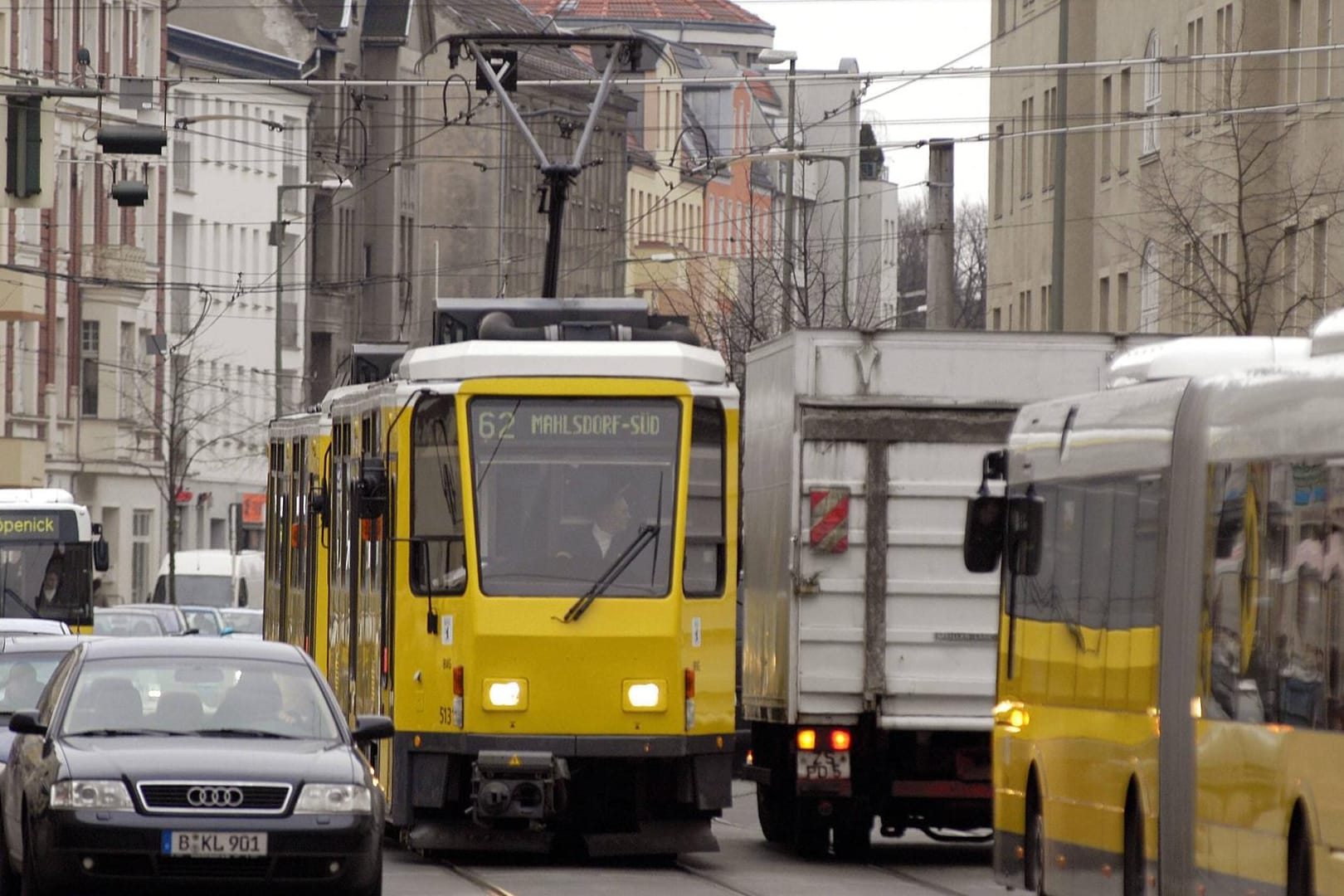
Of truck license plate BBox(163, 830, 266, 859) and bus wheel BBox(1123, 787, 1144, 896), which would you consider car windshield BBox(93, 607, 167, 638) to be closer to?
truck license plate BBox(163, 830, 266, 859)

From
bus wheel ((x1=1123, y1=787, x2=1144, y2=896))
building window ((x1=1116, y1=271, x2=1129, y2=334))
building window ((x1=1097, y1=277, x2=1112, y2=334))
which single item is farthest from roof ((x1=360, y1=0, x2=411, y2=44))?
bus wheel ((x1=1123, y1=787, x2=1144, y2=896))

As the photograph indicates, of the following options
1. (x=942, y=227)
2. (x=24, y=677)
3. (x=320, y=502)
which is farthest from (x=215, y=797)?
(x=942, y=227)

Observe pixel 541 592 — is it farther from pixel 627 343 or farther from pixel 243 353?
pixel 243 353

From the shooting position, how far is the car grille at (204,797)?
15.1 metres

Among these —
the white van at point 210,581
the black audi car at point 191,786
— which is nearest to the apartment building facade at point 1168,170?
the black audi car at point 191,786

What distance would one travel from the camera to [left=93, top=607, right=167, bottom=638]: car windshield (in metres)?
45.8

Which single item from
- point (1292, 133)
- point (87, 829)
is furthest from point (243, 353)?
point (87, 829)

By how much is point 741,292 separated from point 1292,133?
17.1 metres

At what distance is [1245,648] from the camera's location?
12.7 m

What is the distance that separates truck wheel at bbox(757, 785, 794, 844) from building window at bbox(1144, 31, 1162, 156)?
28705 millimetres

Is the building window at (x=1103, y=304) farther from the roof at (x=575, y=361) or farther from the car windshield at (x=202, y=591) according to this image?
the roof at (x=575, y=361)

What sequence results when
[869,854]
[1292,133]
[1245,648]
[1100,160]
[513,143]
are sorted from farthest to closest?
[513,143] < [1100,160] < [1292,133] < [869,854] < [1245,648]

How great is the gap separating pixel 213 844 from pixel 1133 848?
4.07 metres

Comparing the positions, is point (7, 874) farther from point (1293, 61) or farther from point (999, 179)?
point (999, 179)
